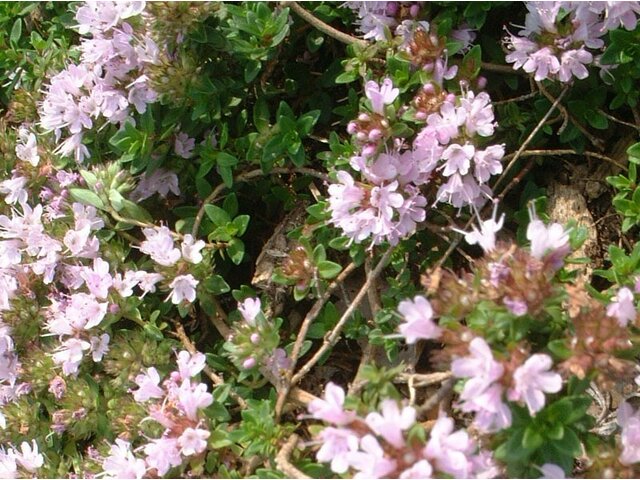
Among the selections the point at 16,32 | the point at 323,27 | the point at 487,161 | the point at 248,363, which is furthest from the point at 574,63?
the point at 16,32

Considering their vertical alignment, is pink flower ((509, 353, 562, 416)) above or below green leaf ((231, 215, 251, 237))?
→ above

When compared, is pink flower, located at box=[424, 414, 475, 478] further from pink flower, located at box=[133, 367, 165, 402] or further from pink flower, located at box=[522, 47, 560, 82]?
pink flower, located at box=[522, 47, 560, 82]

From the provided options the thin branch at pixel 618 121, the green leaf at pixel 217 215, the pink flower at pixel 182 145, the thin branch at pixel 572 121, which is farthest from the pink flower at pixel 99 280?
the thin branch at pixel 618 121

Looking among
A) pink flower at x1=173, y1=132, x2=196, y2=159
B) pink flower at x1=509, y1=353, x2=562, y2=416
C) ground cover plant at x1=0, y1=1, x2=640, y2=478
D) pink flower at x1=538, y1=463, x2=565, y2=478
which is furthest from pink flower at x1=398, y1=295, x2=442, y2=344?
pink flower at x1=173, y1=132, x2=196, y2=159

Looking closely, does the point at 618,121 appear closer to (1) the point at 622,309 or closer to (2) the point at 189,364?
(1) the point at 622,309

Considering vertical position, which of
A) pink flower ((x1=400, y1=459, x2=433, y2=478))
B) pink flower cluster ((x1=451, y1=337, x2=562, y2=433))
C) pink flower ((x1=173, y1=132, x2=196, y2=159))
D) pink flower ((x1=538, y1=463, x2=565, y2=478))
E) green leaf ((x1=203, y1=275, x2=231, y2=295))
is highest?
pink flower cluster ((x1=451, y1=337, x2=562, y2=433))

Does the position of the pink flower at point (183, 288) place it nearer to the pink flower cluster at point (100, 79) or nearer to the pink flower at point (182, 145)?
the pink flower at point (182, 145)

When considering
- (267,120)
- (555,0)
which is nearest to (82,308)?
(267,120)
